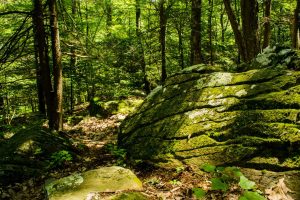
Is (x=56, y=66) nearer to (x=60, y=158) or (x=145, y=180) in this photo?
(x=60, y=158)

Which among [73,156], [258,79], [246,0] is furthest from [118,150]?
[246,0]

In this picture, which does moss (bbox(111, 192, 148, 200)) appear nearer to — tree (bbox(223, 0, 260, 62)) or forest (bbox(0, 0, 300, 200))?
forest (bbox(0, 0, 300, 200))

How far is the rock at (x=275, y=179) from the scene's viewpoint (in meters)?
4.26

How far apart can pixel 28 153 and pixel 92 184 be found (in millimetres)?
3148

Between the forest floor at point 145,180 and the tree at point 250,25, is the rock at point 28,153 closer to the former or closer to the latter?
the forest floor at point 145,180

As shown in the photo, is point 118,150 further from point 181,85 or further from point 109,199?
point 109,199

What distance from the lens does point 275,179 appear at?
4.52m

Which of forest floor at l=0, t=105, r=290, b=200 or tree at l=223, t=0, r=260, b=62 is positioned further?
tree at l=223, t=0, r=260, b=62

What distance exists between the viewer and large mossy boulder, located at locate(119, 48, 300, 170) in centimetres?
504

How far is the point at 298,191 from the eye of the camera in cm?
421

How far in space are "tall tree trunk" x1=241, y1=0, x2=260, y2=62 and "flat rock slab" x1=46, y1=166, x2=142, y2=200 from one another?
707 cm

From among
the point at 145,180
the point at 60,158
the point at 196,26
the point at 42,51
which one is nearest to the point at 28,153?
the point at 60,158

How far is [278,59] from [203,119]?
2.43 meters

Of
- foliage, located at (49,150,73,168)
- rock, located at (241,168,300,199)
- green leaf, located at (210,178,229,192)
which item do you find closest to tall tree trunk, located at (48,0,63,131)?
foliage, located at (49,150,73,168)
